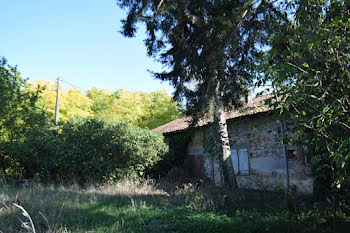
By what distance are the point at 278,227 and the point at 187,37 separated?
358 inches

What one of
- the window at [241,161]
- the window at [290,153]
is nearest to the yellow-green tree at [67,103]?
the window at [241,161]

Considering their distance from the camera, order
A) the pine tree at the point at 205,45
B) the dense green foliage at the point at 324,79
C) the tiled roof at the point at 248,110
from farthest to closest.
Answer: the pine tree at the point at 205,45, the tiled roof at the point at 248,110, the dense green foliage at the point at 324,79

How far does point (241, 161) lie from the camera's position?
14289 mm

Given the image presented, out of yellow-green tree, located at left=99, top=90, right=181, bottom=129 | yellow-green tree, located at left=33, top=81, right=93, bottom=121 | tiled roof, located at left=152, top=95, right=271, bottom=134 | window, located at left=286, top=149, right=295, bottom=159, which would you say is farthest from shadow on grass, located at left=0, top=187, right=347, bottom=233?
yellow-green tree, located at left=99, top=90, right=181, bottom=129

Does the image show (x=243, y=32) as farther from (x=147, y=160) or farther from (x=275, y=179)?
(x=147, y=160)

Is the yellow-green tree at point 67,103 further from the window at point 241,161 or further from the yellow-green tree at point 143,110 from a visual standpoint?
the window at point 241,161

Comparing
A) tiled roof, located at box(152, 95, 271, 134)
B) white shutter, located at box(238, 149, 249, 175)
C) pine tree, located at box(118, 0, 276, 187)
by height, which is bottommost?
white shutter, located at box(238, 149, 249, 175)

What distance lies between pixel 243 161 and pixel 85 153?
299 inches

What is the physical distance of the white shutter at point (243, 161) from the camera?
1397 centimetres

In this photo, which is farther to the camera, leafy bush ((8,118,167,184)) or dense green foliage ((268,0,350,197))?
leafy bush ((8,118,167,184))

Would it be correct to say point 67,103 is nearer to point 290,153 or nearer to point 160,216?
point 290,153

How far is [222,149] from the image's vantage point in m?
11.6

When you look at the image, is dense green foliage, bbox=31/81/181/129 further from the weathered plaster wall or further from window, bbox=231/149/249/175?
the weathered plaster wall

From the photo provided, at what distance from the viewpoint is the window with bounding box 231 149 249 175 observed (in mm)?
13992
